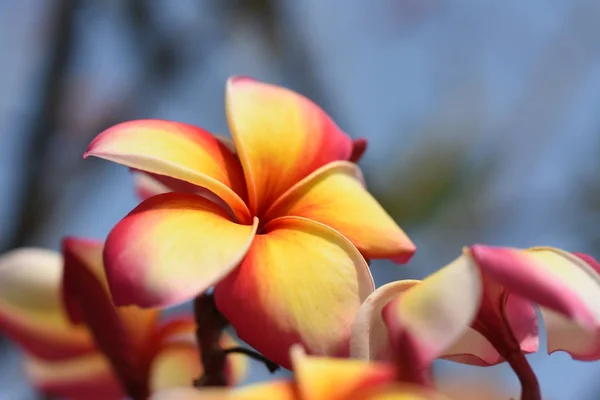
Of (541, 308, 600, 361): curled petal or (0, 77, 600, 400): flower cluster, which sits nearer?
(0, 77, 600, 400): flower cluster

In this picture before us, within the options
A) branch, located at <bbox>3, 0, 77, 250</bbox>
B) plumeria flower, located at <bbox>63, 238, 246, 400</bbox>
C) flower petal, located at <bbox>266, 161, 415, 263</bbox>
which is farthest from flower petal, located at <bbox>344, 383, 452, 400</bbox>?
branch, located at <bbox>3, 0, 77, 250</bbox>

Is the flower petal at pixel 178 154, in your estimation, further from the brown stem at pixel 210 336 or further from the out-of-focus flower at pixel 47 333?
the out-of-focus flower at pixel 47 333

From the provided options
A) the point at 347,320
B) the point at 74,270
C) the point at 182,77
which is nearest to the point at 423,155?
the point at 182,77

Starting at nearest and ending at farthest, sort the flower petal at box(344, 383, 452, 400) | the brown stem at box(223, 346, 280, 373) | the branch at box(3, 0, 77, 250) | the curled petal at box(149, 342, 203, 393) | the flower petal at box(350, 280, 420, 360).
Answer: the flower petal at box(344, 383, 452, 400), the flower petal at box(350, 280, 420, 360), the brown stem at box(223, 346, 280, 373), the curled petal at box(149, 342, 203, 393), the branch at box(3, 0, 77, 250)

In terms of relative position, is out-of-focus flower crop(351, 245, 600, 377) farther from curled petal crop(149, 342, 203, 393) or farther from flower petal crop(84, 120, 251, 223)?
curled petal crop(149, 342, 203, 393)

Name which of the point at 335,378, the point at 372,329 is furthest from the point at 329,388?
the point at 372,329

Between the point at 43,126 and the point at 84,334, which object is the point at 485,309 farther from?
the point at 43,126

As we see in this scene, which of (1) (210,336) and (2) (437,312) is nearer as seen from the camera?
(2) (437,312)

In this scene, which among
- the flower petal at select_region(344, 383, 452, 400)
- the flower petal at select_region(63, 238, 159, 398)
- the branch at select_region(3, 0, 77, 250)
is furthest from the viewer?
the branch at select_region(3, 0, 77, 250)
